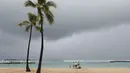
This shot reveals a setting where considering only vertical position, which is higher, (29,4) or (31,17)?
(31,17)

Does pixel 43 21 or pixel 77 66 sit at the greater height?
pixel 43 21

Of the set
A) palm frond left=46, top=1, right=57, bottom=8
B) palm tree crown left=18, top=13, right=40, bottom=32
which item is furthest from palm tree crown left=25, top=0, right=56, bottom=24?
palm tree crown left=18, top=13, right=40, bottom=32

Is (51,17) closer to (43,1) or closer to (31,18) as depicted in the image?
(43,1)

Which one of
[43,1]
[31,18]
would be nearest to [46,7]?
[43,1]

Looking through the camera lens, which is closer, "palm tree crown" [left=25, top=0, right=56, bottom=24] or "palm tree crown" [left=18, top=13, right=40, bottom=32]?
"palm tree crown" [left=25, top=0, right=56, bottom=24]

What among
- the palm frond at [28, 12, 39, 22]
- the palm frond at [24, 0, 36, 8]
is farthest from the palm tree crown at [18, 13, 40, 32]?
the palm frond at [24, 0, 36, 8]

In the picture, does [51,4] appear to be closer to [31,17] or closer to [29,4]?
[29,4]

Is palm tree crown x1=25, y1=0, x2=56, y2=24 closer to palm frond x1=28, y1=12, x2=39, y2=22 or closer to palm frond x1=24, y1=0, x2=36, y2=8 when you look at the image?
palm frond x1=24, y1=0, x2=36, y2=8

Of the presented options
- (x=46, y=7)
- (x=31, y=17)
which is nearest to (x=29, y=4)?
(x=46, y=7)

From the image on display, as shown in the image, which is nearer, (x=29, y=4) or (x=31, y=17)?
(x=29, y=4)

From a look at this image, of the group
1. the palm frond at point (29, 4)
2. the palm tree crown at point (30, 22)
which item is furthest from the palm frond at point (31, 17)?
the palm frond at point (29, 4)

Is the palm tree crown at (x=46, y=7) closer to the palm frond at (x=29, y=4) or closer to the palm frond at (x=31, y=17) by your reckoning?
the palm frond at (x=29, y=4)

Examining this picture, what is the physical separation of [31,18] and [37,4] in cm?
1223

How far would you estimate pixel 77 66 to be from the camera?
207ft
